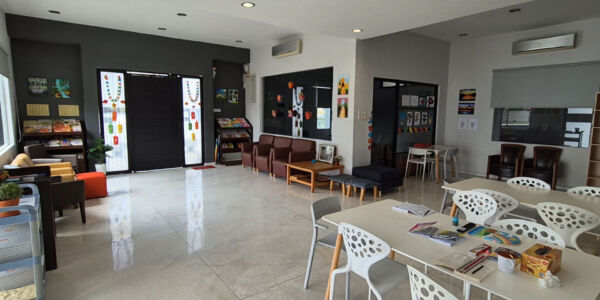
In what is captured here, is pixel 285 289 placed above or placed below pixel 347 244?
below

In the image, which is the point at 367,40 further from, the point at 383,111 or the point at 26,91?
the point at 26,91

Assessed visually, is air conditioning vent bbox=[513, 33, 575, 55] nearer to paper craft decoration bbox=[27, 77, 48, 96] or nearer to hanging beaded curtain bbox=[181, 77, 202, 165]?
hanging beaded curtain bbox=[181, 77, 202, 165]

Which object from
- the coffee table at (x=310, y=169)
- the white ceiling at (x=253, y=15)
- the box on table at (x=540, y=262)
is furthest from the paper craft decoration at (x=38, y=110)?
the box on table at (x=540, y=262)

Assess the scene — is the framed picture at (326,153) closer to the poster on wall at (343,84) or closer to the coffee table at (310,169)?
the coffee table at (310,169)

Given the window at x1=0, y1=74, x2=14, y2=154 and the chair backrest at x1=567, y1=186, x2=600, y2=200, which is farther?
the window at x1=0, y1=74, x2=14, y2=154

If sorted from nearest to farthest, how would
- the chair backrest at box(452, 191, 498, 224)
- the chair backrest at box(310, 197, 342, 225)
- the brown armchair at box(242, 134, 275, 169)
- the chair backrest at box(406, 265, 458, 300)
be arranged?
1. the chair backrest at box(406, 265, 458, 300)
2. the chair backrest at box(310, 197, 342, 225)
3. the chair backrest at box(452, 191, 498, 224)
4. the brown armchair at box(242, 134, 275, 169)

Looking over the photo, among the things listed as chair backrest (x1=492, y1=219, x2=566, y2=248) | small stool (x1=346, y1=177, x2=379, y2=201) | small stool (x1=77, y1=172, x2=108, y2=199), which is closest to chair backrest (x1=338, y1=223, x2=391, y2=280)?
chair backrest (x1=492, y1=219, x2=566, y2=248)

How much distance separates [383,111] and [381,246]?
17.7 ft

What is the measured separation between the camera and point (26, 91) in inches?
255

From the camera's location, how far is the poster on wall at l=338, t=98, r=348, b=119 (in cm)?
623

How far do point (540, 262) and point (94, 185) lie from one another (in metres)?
5.84

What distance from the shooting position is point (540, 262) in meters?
1.63

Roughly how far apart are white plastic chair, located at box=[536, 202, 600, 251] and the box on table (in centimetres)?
112

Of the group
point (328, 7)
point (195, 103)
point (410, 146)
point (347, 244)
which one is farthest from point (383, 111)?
point (347, 244)
